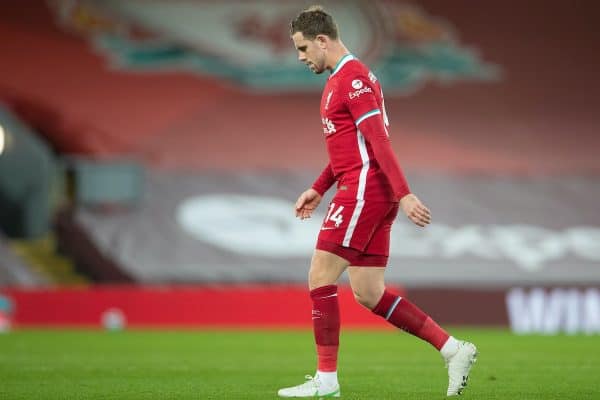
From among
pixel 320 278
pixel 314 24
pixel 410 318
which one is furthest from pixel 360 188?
pixel 314 24

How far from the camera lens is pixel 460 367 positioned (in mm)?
5539

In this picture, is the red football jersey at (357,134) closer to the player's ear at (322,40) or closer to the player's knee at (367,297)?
the player's ear at (322,40)

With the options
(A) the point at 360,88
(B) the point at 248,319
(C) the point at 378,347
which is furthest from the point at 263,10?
(A) the point at 360,88

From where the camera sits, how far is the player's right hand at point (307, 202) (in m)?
6.08

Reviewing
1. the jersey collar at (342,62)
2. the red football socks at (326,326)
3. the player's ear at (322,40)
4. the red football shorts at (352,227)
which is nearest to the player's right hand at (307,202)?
the red football shorts at (352,227)

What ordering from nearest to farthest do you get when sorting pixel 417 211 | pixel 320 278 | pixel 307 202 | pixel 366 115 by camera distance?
pixel 417 211 → pixel 366 115 → pixel 320 278 → pixel 307 202

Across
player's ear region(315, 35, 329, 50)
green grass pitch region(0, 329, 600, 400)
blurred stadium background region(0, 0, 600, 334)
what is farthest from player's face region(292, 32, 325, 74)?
blurred stadium background region(0, 0, 600, 334)

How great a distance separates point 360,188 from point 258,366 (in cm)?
295

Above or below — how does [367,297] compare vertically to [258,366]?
below

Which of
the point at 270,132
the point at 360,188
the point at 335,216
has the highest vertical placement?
the point at 270,132

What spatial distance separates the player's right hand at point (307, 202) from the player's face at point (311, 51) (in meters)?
0.75

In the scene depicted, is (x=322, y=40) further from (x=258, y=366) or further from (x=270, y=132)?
(x=270, y=132)

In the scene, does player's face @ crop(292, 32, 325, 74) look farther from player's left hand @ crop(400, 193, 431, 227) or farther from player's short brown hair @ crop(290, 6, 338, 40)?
player's left hand @ crop(400, 193, 431, 227)

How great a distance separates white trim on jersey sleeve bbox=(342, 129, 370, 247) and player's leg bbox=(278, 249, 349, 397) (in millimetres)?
136
